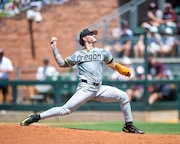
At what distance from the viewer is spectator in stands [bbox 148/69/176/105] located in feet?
61.7

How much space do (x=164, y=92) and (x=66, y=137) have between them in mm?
9721

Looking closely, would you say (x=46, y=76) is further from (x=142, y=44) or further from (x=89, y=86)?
(x=89, y=86)

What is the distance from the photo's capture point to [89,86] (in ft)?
34.7

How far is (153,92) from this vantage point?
18875 millimetres

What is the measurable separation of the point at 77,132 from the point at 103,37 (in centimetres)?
943

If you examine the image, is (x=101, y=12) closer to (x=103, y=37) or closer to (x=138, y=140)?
(x=103, y=37)

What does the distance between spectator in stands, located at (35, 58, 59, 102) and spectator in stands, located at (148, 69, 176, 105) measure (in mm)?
3021

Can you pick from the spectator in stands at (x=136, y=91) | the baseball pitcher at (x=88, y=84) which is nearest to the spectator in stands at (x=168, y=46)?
the spectator in stands at (x=136, y=91)

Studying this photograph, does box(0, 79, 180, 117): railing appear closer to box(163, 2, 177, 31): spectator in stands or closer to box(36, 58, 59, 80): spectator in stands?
box(36, 58, 59, 80): spectator in stands

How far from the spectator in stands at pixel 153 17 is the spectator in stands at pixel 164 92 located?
6.78 ft

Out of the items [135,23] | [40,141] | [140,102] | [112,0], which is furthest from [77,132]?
[112,0]

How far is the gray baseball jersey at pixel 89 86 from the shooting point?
10.6m

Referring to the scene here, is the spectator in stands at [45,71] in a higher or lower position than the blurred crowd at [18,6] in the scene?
lower

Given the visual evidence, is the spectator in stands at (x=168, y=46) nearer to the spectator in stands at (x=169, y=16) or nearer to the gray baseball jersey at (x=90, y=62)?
the spectator in stands at (x=169, y=16)
